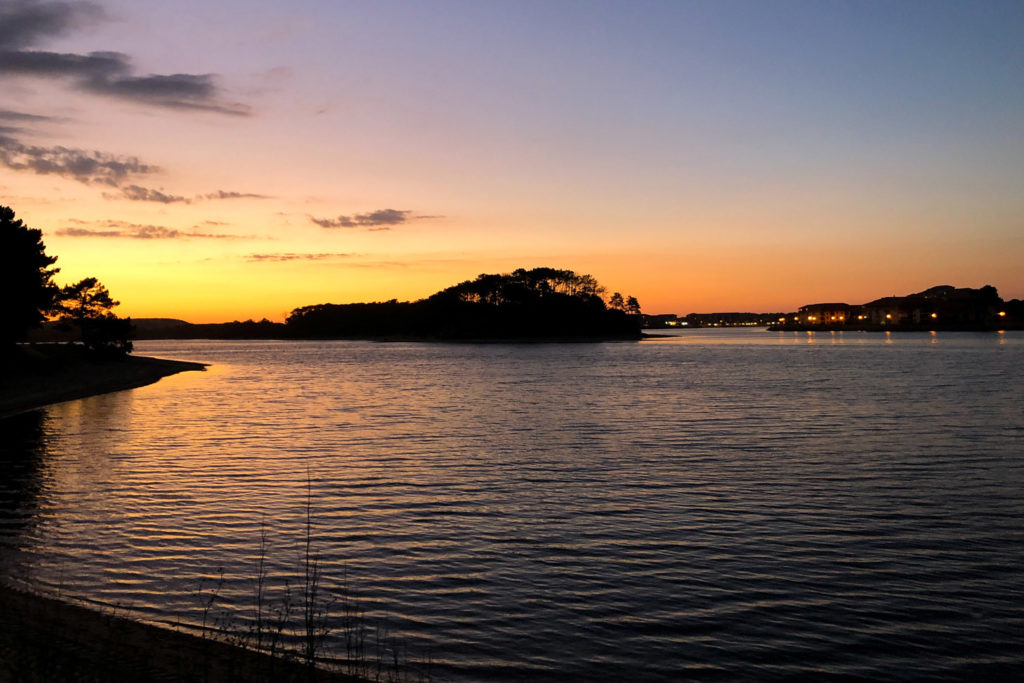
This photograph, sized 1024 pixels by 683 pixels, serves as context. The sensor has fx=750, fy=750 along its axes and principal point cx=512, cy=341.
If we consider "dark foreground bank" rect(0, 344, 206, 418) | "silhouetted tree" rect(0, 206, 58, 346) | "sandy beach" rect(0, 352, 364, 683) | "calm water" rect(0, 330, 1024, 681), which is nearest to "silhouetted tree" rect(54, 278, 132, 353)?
"dark foreground bank" rect(0, 344, 206, 418)

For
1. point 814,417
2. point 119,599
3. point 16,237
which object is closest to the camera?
point 119,599

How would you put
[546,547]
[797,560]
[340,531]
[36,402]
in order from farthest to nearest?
[36,402], [340,531], [546,547], [797,560]

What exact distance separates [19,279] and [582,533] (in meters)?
60.6

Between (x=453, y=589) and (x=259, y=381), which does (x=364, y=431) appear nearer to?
(x=453, y=589)

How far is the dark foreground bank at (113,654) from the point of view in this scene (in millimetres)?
9227

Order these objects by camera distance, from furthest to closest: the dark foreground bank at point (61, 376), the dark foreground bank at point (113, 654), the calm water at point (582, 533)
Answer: the dark foreground bank at point (61, 376), the calm water at point (582, 533), the dark foreground bank at point (113, 654)

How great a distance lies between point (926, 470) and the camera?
27391 millimetres

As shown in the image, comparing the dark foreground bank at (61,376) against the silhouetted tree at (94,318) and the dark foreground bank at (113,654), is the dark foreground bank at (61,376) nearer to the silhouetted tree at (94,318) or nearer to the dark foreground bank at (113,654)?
the silhouetted tree at (94,318)

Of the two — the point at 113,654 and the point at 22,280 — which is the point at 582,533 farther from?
the point at 22,280

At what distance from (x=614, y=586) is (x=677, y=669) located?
368 cm

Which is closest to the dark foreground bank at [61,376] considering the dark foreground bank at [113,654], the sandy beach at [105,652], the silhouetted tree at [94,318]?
the silhouetted tree at [94,318]

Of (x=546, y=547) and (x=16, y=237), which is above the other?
(x=16, y=237)

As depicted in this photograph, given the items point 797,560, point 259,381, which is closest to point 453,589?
point 797,560

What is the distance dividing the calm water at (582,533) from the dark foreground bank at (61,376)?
65.1 feet
